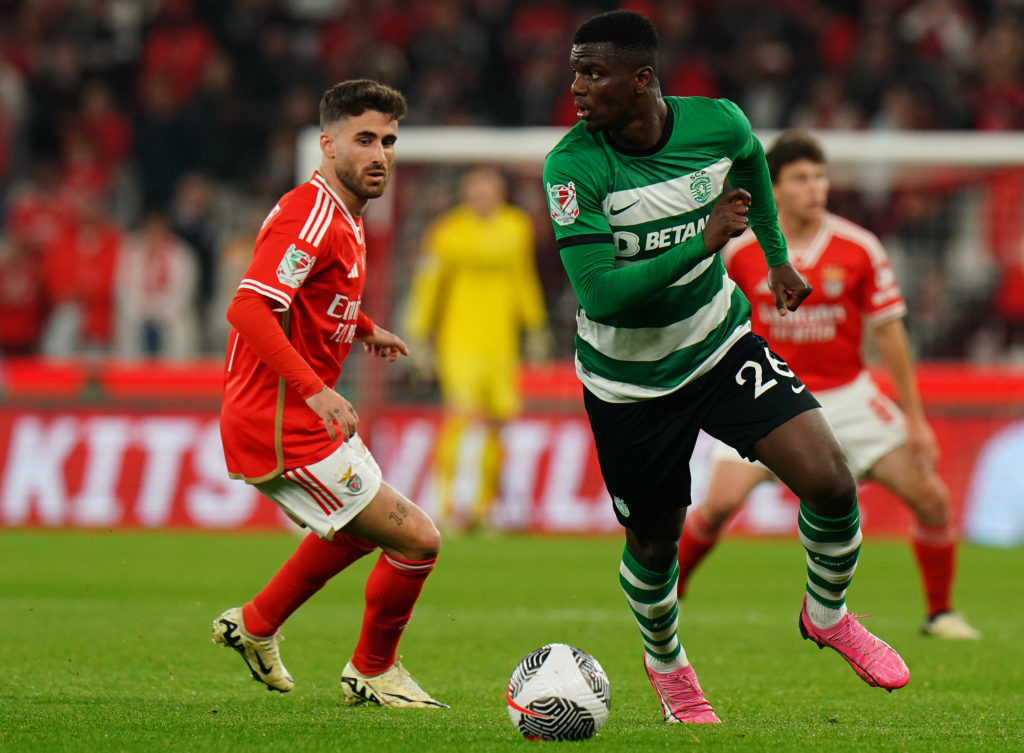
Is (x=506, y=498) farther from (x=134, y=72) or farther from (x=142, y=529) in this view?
(x=134, y=72)

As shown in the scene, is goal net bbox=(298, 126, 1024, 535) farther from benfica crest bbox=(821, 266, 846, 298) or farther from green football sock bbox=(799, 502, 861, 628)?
green football sock bbox=(799, 502, 861, 628)

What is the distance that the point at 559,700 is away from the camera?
15.7 ft

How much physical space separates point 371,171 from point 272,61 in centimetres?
1315

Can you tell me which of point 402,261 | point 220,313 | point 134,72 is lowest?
point 220,313

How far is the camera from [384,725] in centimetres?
506

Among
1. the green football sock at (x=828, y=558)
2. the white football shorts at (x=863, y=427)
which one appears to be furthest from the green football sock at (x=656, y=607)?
the white football shorts at (x=863, y=427)

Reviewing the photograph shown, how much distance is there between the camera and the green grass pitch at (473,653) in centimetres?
487

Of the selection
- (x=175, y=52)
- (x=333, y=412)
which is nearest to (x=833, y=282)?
(x=333, y=412)

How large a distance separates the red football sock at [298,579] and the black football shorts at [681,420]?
3.43 feet

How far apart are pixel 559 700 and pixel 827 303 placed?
346 centimetres

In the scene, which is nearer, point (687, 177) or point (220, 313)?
point (687, 177)

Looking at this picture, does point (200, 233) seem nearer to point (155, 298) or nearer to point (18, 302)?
point (155, 298)

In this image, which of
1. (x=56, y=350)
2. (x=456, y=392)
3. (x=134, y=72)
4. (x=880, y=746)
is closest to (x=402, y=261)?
(x=456, y=392)

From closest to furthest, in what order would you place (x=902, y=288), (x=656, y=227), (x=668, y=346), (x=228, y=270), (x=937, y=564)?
(x=656, y=227) < (x=668, y=346) < (x=937, y=564) < (x=902, y=288) < (x=228, y=270)
